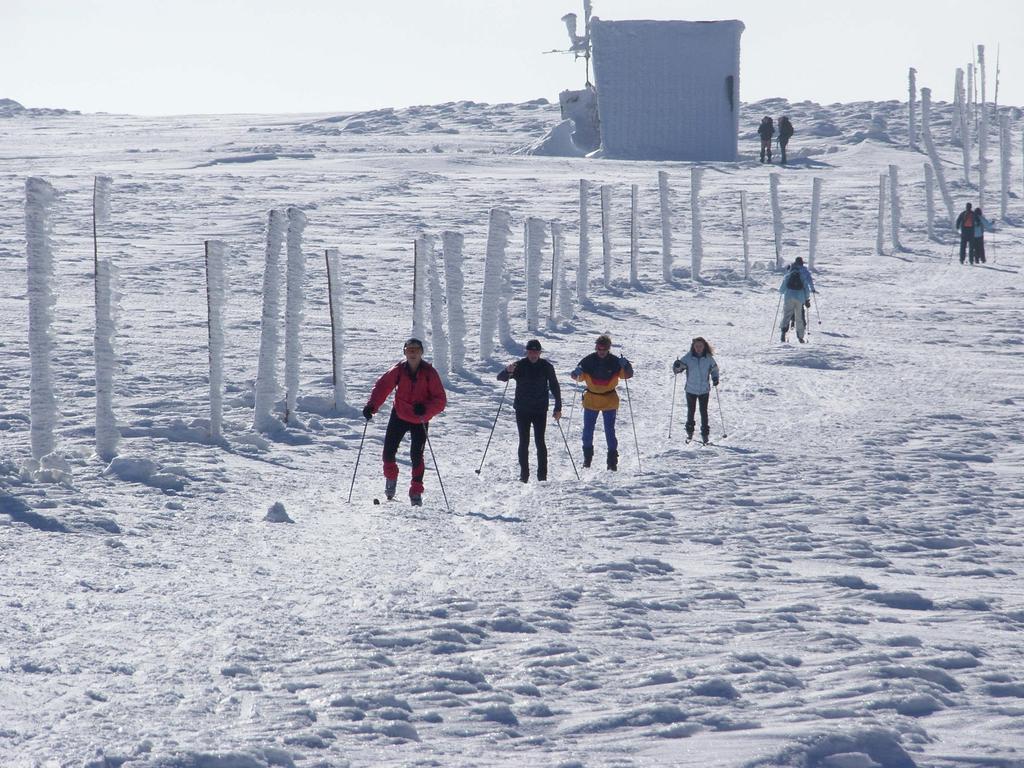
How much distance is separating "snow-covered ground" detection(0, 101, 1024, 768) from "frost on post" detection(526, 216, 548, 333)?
0.39 meters

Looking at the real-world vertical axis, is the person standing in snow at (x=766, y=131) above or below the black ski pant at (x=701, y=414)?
above

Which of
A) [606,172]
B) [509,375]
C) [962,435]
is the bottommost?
[962,435]

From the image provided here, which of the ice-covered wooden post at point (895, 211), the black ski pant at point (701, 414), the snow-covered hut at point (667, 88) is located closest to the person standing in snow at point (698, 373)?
the black ski pant at point (701, 414)

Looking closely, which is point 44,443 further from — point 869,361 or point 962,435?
point 869,361

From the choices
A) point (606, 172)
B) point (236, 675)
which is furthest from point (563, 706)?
point (606, 172)

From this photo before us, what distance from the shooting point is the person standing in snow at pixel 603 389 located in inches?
484

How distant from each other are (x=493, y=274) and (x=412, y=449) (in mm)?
8136

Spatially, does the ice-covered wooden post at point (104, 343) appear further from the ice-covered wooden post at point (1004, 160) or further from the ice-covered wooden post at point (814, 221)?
the ice-covered wooden post at point (1004, 160)

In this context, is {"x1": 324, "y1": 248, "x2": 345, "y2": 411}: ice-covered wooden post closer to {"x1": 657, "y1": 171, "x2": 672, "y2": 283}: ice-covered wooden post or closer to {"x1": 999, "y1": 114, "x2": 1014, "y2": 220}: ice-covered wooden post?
{"x1": 657, "y1": 171, "x2": 672, "y2": 283}: ice-covered wooden post

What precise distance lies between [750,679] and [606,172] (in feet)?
116

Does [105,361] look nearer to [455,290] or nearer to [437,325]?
[437,325]

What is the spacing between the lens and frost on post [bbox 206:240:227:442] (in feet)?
41.9

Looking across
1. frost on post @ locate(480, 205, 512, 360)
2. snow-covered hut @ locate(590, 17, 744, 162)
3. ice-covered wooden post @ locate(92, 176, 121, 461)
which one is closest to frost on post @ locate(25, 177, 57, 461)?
ice-covered wooden post @ locate(92, 176, 121, 461)

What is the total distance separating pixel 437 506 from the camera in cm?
1061
